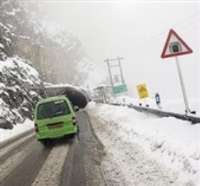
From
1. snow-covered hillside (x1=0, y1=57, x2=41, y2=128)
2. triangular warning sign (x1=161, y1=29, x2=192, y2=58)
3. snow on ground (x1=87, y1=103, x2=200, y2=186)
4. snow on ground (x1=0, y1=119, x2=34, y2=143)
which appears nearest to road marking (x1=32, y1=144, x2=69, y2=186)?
snow on ground (x1=87, y1=103, x2=200, y2=186)

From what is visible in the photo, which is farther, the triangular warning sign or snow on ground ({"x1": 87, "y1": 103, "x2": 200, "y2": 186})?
the triangular warning sign

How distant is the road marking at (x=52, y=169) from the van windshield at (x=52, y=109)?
2.47m

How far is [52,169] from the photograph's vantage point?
10.3 m

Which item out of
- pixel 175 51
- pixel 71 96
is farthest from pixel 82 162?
pixel 71 96

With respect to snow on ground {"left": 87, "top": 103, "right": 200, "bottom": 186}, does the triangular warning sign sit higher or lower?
higher

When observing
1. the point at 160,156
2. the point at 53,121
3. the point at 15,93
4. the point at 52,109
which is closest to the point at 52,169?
the point at 160,156

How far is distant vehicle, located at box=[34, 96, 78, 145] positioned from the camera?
15898 mm

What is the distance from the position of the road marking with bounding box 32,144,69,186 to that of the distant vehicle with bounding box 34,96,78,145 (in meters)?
1.87

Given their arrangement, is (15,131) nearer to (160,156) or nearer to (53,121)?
(53,121)

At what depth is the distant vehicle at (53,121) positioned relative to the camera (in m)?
15.9

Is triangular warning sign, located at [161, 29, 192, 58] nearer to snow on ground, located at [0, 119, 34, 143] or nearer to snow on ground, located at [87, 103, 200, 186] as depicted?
snow on ground, located at [87, 103, 200, 186]

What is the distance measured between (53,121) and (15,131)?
57.4 ft

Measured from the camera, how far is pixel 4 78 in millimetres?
40438

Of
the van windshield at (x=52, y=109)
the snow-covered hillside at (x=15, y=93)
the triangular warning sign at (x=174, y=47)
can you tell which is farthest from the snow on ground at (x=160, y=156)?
the snow-covered hillside at (x=15, y=93)
